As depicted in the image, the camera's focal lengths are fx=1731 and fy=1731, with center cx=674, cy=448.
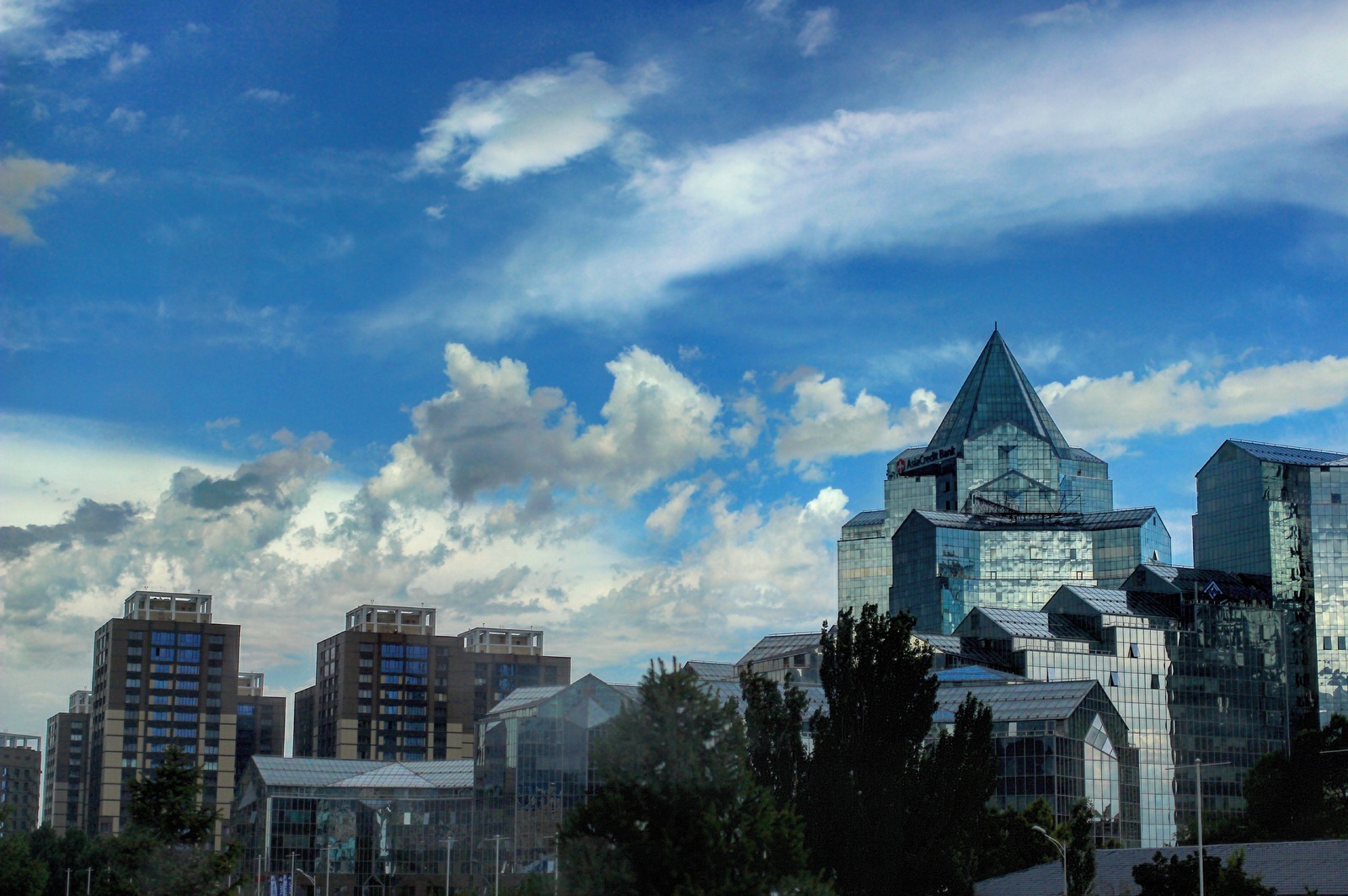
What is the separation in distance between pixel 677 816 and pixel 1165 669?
15179 cm

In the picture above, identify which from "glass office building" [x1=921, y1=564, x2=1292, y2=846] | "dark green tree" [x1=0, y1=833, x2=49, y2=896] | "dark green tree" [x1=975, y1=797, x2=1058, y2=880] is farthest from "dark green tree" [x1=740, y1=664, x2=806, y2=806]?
"glass office building" [x1=921, y1=564, x2=1292, y2=846]

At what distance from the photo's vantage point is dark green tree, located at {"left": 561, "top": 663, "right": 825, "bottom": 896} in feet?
161

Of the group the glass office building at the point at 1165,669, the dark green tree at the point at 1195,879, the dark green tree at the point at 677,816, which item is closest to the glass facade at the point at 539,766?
the glass office building at the point at 1165,669

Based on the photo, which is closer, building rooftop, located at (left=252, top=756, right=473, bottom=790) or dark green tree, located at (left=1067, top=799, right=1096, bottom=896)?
dark green tree, located at (left=1067, top=799, right=1096, bottom=896)

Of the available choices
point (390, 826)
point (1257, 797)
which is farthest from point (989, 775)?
point (390, 826)

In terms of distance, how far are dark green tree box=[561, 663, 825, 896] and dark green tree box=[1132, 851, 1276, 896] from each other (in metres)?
35.9

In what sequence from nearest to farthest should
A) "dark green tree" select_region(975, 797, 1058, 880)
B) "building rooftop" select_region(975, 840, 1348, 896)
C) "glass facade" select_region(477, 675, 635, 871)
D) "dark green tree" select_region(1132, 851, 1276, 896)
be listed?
1. "dark green tree" select_region(1132, 851, 1276, 896)
2. "building rooftop" select_region(975, 840, 1348, 896)
3. "dark green tree" select_region(975, 797, 1058, 880)
4. "glass facade" select_region(477, 675, 635, 871)

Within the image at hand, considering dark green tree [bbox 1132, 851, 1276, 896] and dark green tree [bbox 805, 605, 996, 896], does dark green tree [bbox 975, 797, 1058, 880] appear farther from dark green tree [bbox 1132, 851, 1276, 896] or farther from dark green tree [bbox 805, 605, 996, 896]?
dark green tree [bbox 805, 605, 996, 896]

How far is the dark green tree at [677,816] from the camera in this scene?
161 ft

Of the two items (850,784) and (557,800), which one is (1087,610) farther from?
(850,784)

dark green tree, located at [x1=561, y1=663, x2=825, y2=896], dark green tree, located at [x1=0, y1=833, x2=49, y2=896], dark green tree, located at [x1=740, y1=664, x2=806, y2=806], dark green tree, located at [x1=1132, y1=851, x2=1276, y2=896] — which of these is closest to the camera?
dark green tree, located at [x1=561, y1=663, x2=825, y2=896]

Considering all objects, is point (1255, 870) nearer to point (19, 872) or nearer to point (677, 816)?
point (677, 816)

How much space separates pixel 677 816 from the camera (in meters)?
49.6

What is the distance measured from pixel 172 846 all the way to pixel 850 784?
104 ft
